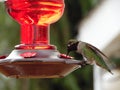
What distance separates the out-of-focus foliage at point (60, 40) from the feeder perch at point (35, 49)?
3325mm

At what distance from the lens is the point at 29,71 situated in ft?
7.33

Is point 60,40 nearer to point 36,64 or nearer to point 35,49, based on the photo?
point 35,49

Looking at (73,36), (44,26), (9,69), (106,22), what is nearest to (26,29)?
(44,26)

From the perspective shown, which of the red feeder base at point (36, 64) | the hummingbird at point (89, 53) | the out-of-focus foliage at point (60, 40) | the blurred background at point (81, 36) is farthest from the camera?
the out-of-focus foliage at point (60, 40)

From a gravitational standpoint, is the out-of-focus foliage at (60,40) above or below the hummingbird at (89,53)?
below

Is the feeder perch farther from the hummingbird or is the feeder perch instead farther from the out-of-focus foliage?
the out-of-focus foliage

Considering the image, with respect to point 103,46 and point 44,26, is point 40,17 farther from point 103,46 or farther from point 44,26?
point 103,46

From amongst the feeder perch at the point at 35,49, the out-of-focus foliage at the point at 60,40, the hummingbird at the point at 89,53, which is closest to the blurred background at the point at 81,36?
the out-of-focus foliage at the point at 60,40

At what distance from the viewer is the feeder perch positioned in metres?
2.20

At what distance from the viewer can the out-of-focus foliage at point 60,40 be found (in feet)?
20.5

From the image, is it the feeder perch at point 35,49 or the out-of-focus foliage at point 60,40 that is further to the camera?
the out-of-focus foliage at point 60,40

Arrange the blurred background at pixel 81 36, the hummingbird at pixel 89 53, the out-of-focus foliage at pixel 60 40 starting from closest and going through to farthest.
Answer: the hummingbird at pixel 89 53 < the blurred background at pixel 81 36 < the out-of-focus foliage at pixel 60 40

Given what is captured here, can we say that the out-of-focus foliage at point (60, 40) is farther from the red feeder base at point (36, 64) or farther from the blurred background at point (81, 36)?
the red feeder base at point (36, 64)

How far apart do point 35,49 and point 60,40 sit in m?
4.39
